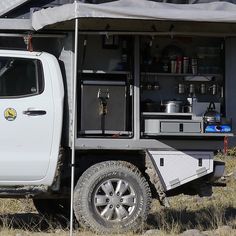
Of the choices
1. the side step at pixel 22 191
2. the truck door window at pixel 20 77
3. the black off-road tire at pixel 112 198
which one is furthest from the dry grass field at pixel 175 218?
the truck door window at pixel 20 77

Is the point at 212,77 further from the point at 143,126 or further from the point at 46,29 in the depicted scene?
the point at 46,29

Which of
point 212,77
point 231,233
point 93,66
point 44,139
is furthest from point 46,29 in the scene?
point 231,233

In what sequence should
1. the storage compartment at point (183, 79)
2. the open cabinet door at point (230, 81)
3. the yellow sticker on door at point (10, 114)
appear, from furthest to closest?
the open cabinet door at point (230, 81) → the storage compartment at point (183, 79) → the yellow sticker on door at point (10, 114)

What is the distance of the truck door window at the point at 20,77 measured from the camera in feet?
26.3

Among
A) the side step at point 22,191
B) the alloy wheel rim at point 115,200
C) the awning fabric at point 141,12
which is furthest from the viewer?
the alloy wheel rim at point 115,200

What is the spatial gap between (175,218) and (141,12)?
3.68m

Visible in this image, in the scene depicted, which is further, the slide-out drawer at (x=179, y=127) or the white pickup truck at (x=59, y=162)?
the slide-out drawer at (x=179, y=127)

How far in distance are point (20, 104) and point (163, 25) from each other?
198 cm

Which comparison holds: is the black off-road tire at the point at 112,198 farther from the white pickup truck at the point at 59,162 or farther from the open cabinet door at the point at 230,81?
the open cabinet door at the point at 230,81

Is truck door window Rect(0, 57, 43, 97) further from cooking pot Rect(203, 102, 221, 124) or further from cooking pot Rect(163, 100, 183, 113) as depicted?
cooking pot Rect(203, 102, 221, 124)

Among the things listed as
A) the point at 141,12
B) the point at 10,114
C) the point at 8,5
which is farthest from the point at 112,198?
the point at 8,5

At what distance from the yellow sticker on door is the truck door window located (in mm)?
Result: 193

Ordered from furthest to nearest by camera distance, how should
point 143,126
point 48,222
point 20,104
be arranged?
1. point 48,222
2. point 143,126
3. point 20,104

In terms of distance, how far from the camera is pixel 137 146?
27.5 ft
